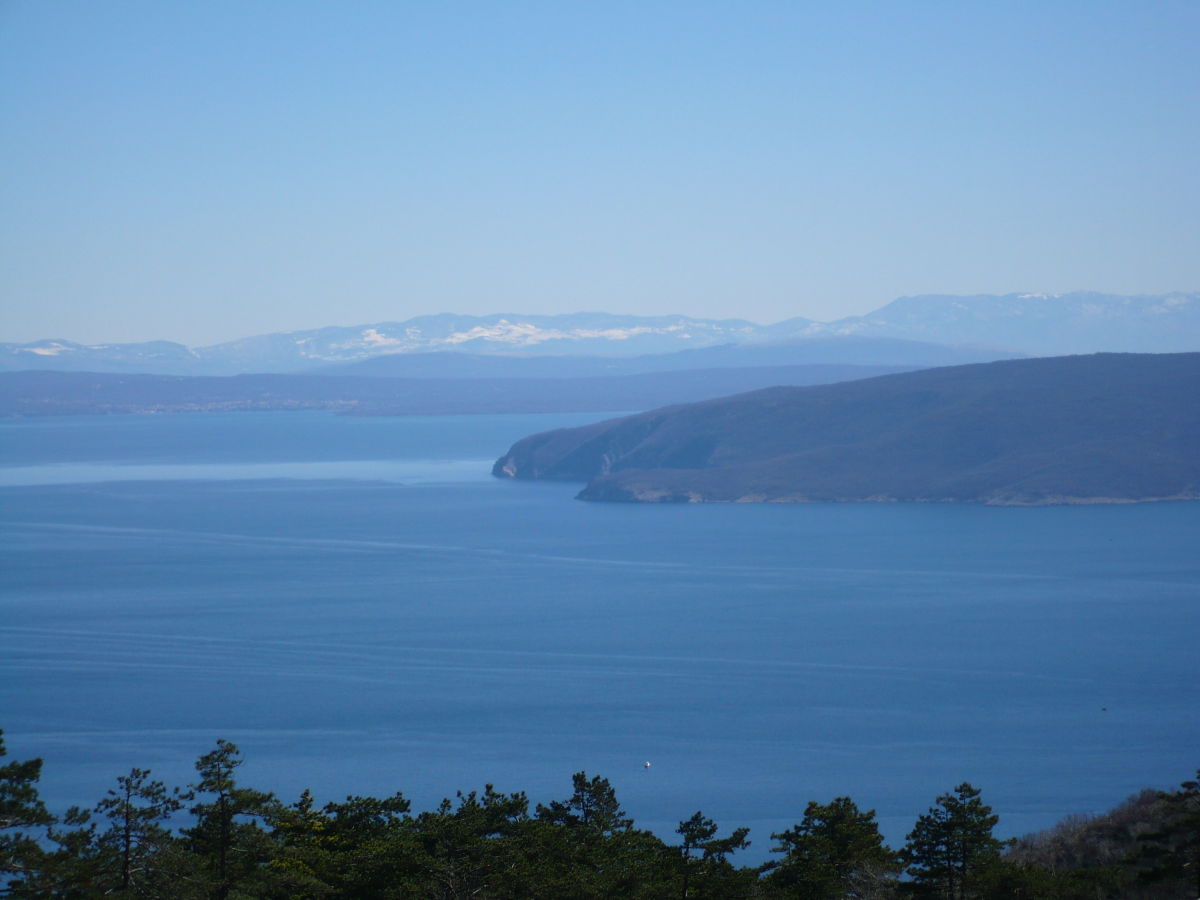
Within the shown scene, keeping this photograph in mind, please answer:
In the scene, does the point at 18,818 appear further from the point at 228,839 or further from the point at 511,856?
the point at 511,856

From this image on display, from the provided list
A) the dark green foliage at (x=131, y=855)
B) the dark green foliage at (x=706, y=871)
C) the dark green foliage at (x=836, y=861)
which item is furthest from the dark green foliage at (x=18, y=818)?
the dark green foliage at (x=836, y=861)

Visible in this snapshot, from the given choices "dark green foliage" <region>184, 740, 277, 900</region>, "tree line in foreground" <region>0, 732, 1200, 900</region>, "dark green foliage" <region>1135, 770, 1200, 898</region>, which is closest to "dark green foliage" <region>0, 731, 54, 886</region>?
"tree line in foreground" <region>0, 732, 1200, 900</region>

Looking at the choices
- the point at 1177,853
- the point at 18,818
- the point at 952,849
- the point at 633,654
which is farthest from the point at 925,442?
the point at 18,818

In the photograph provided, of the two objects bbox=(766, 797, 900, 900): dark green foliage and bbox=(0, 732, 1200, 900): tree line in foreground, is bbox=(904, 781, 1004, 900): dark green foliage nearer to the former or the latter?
bbox=(0, 732, 1200, 900): tree line in foreground

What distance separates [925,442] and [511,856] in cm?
8677

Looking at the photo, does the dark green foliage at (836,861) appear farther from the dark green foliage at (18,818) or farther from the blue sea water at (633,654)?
the dark green foliage at (18,818)

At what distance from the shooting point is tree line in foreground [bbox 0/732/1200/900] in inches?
464

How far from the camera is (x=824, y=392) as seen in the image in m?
113

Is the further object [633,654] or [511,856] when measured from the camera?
[633,654]

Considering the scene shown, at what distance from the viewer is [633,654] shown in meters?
41.4

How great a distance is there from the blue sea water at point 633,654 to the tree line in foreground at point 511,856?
322 inches

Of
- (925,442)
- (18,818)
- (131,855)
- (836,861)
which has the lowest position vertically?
(836,861)

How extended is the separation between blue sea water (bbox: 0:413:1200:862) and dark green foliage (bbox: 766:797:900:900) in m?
6.92

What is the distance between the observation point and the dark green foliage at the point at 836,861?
1471cm
